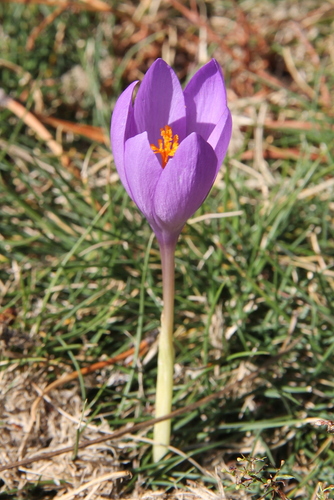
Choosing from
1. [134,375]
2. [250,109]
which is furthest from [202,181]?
[250,109]

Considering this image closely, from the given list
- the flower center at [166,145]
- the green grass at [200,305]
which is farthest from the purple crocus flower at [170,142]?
the green grass at [200,305]

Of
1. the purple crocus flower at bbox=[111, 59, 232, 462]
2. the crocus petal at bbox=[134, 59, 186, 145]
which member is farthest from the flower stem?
the crocus petal at bbox=[134, 59, 186, 145]

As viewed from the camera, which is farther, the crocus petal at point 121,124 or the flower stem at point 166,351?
the flower stem at point 166,351

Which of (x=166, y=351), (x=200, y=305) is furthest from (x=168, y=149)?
(x=200, y=305)

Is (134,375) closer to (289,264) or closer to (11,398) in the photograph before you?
(11,398)

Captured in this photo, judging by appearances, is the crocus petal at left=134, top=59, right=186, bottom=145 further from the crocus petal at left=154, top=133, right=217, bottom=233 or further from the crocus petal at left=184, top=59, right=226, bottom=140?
the crocus petal at left=154, top=133, right=217, bottom=233

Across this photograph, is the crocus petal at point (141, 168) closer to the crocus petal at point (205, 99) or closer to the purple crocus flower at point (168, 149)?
the purple crocus flower at point (168, 149)
